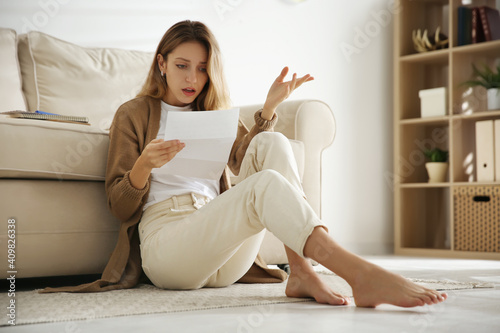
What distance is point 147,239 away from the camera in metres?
1.41

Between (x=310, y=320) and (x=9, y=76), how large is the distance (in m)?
1.57

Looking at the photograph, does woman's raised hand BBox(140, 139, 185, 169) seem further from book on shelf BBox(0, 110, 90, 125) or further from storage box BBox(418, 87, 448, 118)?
storage box BBox(418, 87, 448, 118)

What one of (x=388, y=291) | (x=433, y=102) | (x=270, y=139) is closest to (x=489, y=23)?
(x=433, y=102)

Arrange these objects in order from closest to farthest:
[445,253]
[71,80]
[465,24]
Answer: [71,80] < [445,253] < [465,24]

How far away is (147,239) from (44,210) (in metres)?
0.33

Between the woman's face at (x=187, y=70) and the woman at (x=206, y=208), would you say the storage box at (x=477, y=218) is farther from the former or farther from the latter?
the woman's face at (x=187, y=70)

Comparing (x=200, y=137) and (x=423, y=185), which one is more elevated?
(x=200, y=137)

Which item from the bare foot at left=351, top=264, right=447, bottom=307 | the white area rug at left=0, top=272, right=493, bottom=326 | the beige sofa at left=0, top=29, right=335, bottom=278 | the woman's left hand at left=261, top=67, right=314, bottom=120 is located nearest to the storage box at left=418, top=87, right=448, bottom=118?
the beige sofa at left=0, top=29, right=335, bottom=278

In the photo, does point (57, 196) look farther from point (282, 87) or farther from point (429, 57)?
point (429, 57)

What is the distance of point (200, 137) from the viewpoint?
127cm

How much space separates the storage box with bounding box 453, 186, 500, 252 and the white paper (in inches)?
86.0

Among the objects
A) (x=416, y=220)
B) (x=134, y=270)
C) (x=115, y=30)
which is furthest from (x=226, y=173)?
(x=416, y=220)

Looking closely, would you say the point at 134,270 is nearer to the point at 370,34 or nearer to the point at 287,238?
the point at 287,238

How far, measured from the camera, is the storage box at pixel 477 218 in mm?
3064
